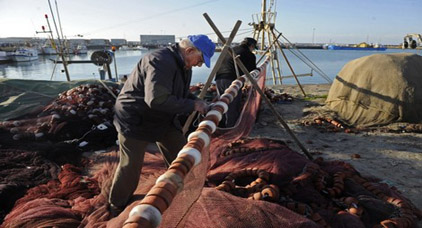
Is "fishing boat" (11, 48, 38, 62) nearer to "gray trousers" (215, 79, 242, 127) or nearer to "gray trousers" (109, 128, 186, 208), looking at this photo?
"gray trousers" (215, 79, 242, 127)

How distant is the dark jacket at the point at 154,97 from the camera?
7.45ft

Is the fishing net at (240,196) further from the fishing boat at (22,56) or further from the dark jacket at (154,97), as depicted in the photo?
the fishing boat at (22,56)

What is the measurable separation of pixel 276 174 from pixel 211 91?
5529 mm

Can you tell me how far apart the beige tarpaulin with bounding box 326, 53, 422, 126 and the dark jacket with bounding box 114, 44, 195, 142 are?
18.4 feet

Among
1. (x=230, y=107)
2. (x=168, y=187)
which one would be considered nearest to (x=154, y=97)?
(x=168, y=187)

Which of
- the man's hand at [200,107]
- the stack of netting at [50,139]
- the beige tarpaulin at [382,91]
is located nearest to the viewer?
the man's hand at [200,107]

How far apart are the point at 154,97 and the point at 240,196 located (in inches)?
53.0

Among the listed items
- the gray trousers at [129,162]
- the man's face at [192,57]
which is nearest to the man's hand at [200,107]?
the man's face at [192,57]

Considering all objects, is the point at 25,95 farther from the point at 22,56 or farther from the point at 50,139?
the point at 22,56

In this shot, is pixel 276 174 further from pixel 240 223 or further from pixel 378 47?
pixel 378 47

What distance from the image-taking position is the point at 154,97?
7.33ft

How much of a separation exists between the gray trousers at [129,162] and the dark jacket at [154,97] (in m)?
0.11

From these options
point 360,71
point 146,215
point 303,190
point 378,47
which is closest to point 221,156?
point 303,190

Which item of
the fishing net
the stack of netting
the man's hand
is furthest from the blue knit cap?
the stack of netting
